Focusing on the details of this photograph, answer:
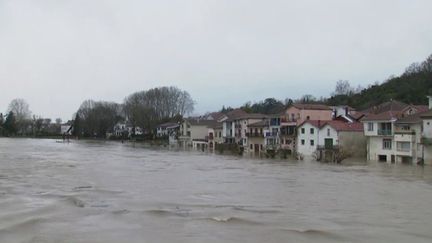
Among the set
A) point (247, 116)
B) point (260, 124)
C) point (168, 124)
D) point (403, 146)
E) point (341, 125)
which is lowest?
point (403, 146)

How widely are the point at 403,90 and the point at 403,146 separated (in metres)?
32.0

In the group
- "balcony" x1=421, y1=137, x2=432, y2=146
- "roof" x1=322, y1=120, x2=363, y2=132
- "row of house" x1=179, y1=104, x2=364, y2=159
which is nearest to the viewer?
"balcony" x1=421, y1=137, x2=432, y2=146

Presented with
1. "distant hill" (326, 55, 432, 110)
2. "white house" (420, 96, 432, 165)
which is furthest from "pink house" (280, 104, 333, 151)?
"white house" (420, 96, 432, 165)

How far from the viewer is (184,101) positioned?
138375 millimetres

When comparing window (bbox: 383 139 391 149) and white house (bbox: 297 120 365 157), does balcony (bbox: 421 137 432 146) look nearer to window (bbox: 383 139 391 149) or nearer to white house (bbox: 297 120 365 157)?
window (bbox: 383 139 391 149)

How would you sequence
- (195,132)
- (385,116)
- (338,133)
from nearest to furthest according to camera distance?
(385,116), (338,133), (195,132)

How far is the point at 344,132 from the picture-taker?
60094mm

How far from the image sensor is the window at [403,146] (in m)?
50.2

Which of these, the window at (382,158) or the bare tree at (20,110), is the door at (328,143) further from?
the bare tree at (20,110)

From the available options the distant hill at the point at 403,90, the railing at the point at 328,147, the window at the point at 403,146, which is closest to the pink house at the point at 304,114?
the railing at the point at 328,147

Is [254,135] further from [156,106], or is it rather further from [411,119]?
[156,106]

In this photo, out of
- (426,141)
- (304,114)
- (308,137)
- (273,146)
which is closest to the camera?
(426,141)

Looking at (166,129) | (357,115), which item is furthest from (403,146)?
(166,129)

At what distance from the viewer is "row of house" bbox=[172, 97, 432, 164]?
49906 mm
